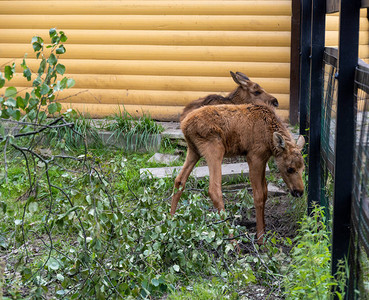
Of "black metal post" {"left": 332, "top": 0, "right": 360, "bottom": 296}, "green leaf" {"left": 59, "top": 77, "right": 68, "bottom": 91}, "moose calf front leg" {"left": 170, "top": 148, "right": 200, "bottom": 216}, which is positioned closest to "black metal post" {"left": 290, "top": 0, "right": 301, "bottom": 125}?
"moose calf front leg" {"left": 170, "top": 148, "right": 200, "bottom": 216}

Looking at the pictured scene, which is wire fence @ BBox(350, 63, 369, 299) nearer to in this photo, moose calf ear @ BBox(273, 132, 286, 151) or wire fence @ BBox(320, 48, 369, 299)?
wire fence @ BBox(320, 48, 369, 299)

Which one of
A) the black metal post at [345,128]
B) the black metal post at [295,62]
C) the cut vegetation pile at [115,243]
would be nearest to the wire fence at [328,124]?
the cut vegetation pile at [115,243]

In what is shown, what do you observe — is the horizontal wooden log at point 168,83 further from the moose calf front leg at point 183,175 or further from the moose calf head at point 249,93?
the moose calf front leg at point 183,175

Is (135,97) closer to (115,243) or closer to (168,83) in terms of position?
(168,83)

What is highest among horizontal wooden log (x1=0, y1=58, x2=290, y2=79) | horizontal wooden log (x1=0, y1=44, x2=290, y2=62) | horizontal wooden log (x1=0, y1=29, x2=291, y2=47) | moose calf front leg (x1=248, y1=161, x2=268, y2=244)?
horizontal wooden log (x1=0, y1=29, x2=291, y2=47)

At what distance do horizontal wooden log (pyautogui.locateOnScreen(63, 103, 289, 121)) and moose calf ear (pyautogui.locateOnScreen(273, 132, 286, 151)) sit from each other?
4640 millimetres

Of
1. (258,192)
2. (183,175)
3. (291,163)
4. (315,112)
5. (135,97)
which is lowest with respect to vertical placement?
(258,192)

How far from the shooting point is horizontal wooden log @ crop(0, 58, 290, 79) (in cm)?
1032

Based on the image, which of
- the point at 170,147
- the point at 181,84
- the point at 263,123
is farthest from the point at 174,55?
the point at 263,123

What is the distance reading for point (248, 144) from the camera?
20.7ft

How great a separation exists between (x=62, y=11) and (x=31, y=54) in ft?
3.62

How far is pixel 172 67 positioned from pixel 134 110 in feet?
3.70

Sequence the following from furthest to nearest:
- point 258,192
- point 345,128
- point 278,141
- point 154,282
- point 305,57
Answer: point 305,57 → point 258,192 → point 278,141 → point 154,282 → point 345,128

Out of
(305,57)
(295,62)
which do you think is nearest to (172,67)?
(295,62)
